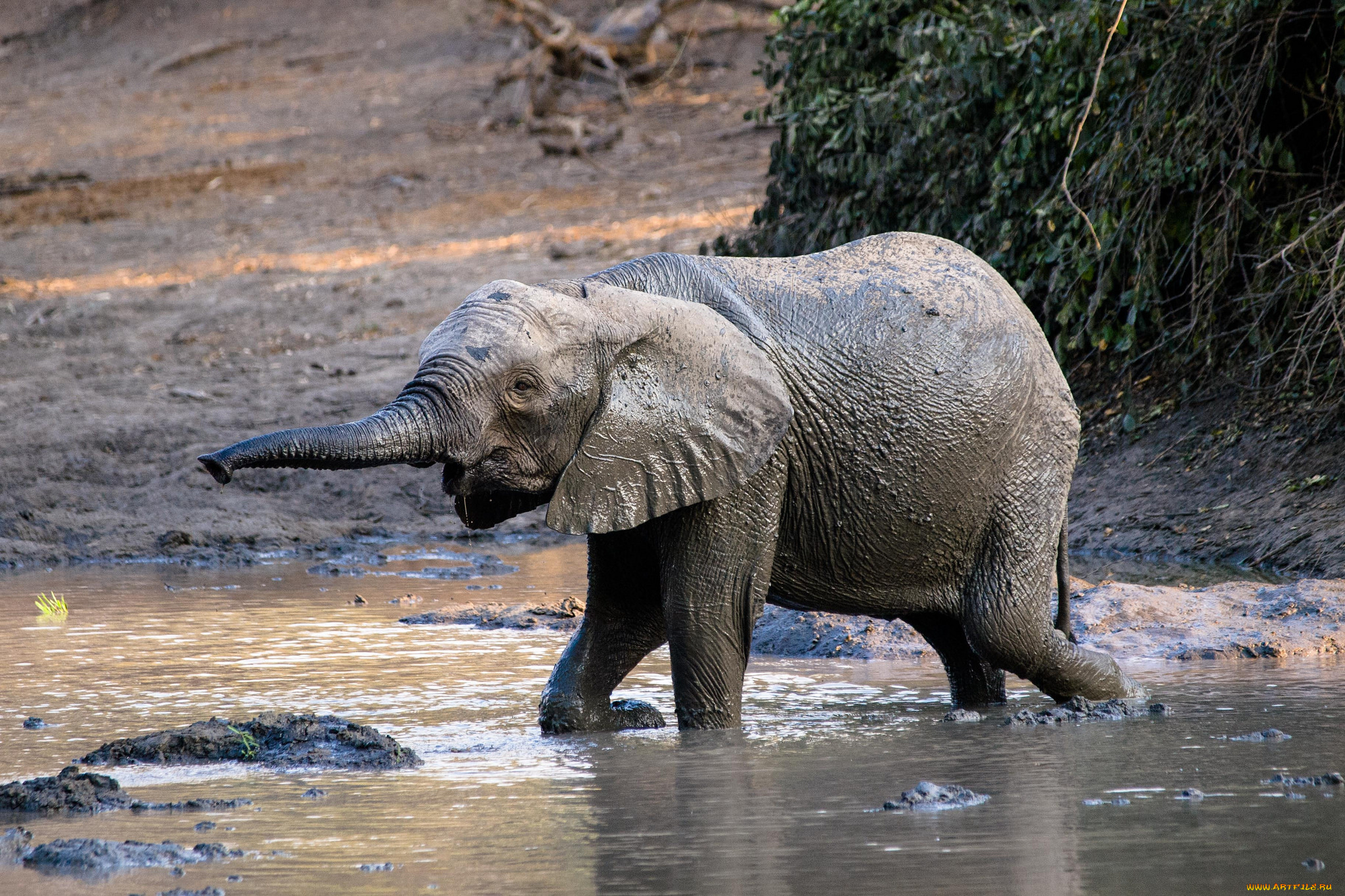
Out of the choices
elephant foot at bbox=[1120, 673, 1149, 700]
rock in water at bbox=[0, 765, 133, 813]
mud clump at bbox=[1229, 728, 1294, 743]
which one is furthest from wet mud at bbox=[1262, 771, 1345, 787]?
rock in water at bbox=[0, 765, 133, 813]

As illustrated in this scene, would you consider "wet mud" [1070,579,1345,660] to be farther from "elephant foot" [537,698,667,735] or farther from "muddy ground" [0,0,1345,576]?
"elephant foot" [537,698,667,735]

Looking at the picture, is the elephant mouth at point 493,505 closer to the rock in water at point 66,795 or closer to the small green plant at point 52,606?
the rock in water at point 66,795

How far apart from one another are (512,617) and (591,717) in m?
2.46

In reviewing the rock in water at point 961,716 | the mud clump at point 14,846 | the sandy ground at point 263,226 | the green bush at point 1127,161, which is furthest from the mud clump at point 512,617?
the green bush at point 1127,161

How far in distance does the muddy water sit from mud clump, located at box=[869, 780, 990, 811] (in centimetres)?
8

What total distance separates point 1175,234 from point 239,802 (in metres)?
7.47

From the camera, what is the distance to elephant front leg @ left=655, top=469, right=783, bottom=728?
5.51 m

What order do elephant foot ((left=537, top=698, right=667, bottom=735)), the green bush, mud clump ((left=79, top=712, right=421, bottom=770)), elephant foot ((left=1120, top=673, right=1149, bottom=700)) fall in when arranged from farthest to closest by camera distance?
1. the green bush
2. elephant foot ((left=1120, top=673, right=1149, bottom=700))
3. elephant foot ((left=537, top=698, right=667, bottom=735))
4. mud clump ((left=79, top=712, right=421, bottom=770))

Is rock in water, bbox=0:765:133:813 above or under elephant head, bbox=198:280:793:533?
under

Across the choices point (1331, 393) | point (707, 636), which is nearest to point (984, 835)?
point (707, 636)

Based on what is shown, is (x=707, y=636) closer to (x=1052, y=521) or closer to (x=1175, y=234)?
(x=1052, y=521)

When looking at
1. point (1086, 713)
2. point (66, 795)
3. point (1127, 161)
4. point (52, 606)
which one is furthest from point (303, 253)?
point (66, 795)

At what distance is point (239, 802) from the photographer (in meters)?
4.88

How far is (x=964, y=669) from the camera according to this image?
6391 millimetres
